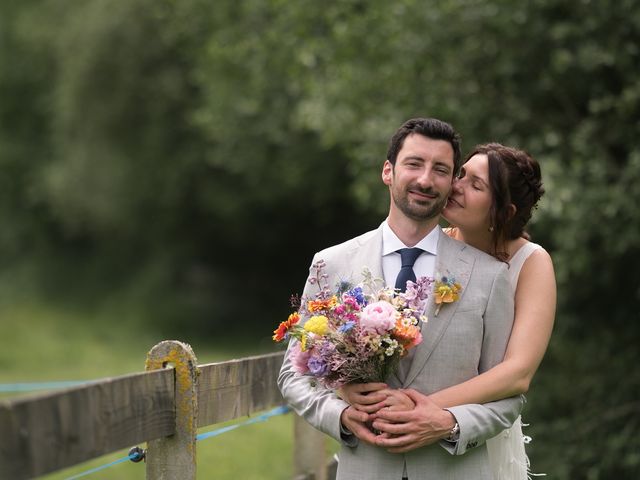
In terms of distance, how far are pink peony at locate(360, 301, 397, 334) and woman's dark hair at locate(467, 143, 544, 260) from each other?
3.22 ft

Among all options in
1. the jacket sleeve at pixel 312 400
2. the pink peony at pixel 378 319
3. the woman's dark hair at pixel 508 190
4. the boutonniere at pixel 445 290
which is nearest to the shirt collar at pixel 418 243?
the boutonniere at pixel 445 290

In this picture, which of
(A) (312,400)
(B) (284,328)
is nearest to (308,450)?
(A) (312,400)

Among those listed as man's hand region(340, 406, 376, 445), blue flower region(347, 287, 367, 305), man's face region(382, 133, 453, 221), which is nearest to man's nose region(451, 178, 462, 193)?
man's face region(382, 133, 453, 221)

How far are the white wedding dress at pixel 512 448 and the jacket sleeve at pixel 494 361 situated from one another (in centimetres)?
33

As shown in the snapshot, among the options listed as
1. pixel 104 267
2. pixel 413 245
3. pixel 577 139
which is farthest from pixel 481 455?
pixel 104 267

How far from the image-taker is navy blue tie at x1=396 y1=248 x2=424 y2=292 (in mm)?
3607

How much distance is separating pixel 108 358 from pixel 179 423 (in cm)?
2053

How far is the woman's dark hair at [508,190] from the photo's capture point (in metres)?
4.00

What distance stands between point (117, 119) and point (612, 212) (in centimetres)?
2124

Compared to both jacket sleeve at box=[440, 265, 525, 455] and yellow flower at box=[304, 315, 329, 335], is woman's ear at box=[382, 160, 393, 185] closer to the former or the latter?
jacket sleeve at box=[440, 265, 525, 455]

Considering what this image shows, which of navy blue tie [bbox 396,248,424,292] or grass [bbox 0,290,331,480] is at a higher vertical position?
navy blue tie [bbox 396,248,424,292]

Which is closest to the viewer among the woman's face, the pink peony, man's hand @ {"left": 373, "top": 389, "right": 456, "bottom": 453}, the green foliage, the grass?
the pink peony

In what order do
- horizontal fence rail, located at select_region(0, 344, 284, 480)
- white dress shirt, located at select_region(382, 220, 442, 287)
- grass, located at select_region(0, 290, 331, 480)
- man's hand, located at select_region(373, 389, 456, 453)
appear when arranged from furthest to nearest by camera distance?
grass, located at select_region(0, 290, 331, 480) < white dress shirt, located at select_region(382, 220, 442, 287) < man's hand, located at select_region(373, 389, 456, 453) < horizontal fence rail, located at select_region(0, 344, 284, 480)

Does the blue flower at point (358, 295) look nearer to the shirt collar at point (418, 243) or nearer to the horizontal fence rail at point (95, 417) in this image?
the shirt collar at point (418, 243)
